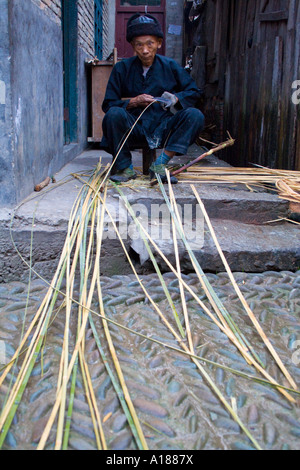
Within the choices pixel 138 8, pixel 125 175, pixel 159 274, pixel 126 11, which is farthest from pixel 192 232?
pixel 138 8

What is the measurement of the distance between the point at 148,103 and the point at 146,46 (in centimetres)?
42

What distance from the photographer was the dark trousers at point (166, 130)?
2865 mm

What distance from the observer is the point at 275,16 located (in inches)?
130

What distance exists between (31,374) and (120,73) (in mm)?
2413

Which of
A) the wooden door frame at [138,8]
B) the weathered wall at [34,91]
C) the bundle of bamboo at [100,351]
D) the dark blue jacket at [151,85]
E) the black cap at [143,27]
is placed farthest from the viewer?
the wooden door frame at [138,8]

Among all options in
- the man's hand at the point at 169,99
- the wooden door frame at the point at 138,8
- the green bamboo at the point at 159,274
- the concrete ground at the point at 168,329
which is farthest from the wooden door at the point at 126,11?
the green bamboo at the point at 159,274

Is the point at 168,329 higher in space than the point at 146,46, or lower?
lower

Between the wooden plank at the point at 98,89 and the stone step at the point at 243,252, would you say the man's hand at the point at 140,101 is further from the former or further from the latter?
the wooden plank at the point at 98,89

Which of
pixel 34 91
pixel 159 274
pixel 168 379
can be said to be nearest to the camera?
pixel 168 379

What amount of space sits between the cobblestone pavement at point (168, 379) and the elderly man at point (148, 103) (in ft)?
4.03

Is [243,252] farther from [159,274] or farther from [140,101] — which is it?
[140,101]

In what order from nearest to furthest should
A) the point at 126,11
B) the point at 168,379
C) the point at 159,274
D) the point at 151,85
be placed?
the point at 168,379
the point at 159,274
the point at 151,85
the point at 126,11

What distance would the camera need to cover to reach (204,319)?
5.66ft

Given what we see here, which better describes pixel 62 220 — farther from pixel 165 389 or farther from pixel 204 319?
pixel 165 389
